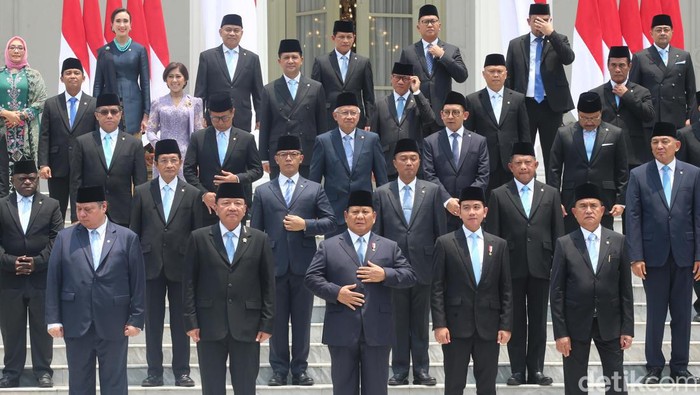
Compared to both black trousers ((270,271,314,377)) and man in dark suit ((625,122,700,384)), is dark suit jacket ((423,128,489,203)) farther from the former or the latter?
black trousers ((270,271,314,377))

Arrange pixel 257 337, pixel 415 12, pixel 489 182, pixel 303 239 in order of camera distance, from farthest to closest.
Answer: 1. pixel 415 12
2. pixel 489 182
3. pixel 303 239
4. pixel 257 337

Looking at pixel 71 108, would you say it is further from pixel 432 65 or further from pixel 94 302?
pixel 432 65

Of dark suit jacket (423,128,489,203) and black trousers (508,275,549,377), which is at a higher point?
dark suit jacket (423,128,489,203)

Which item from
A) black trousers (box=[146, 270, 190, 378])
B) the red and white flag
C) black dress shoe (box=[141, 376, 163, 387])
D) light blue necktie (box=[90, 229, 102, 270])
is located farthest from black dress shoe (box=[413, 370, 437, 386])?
the red and white flag

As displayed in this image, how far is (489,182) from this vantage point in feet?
43.9

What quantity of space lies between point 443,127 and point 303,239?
7.11 ft

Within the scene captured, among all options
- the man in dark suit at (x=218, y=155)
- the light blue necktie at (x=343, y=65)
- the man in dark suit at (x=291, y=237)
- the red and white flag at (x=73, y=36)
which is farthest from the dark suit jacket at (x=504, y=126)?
the red and white flag at (x=73, y=36)

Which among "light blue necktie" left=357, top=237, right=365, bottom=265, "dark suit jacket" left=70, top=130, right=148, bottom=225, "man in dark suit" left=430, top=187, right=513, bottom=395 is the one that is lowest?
"man in dark suit" left=430, top=187, right=513, bottom=395

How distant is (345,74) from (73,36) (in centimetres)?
354

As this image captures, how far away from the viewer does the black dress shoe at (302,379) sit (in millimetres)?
11773

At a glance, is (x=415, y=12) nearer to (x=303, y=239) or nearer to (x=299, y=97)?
(x=299, y=97)

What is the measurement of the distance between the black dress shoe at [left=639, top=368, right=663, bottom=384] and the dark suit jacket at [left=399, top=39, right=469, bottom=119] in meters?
3.26

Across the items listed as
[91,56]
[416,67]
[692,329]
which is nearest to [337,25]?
[416,67]

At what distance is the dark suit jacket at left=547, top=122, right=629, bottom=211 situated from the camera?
12867mm
